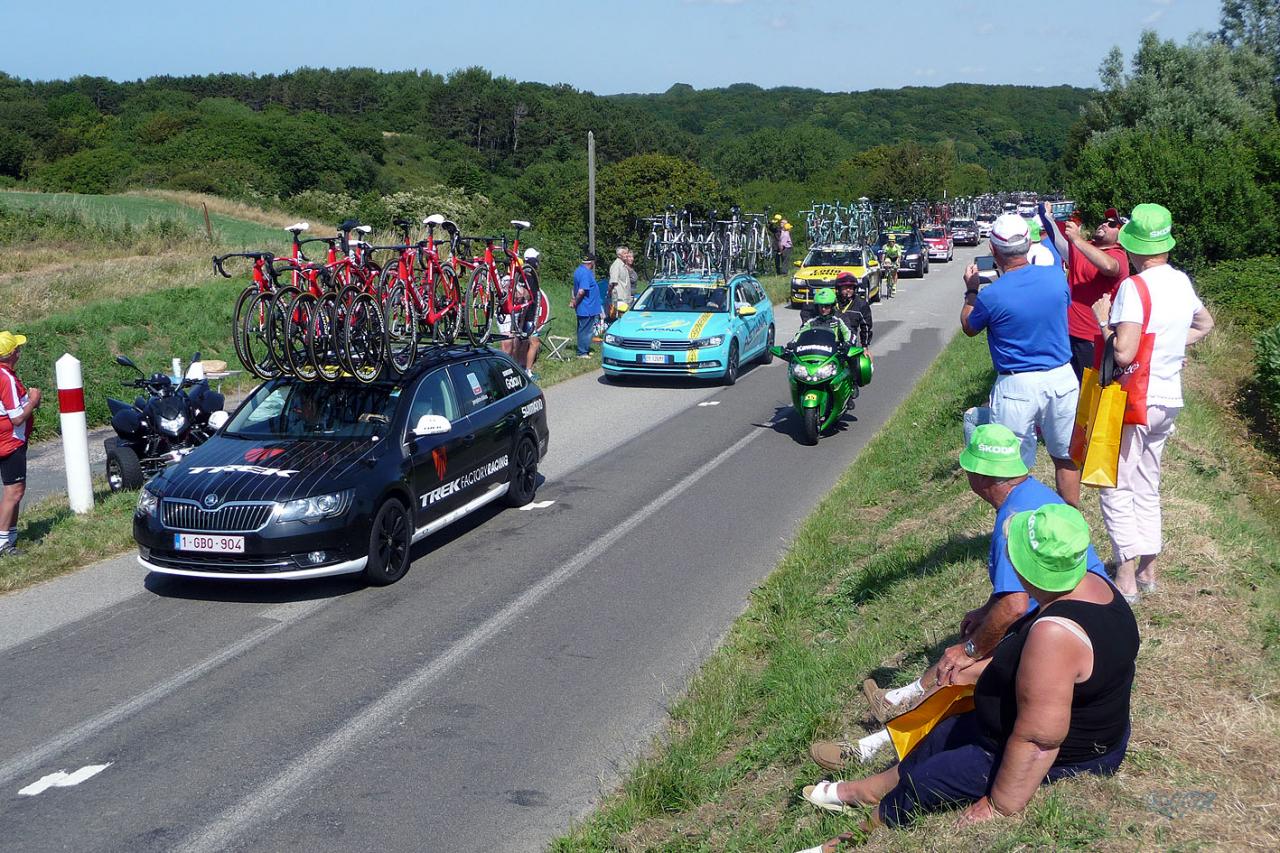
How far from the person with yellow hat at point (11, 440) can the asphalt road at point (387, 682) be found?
0.77 meters

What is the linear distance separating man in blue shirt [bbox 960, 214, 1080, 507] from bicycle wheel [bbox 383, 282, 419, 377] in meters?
5.26

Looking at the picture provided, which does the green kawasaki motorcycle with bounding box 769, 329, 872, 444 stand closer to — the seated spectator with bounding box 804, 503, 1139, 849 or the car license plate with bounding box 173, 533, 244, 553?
the car license plate with bounding box 173, 533, 244, 553

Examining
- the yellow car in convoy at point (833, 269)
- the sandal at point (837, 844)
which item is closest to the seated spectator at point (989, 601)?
the sandal at point (837, 844)

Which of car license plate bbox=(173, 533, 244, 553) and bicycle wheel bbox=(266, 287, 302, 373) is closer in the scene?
car license plate bbox=(173, 533, 244, 553)

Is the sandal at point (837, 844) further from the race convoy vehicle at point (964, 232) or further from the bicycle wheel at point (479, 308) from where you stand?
the race convoy vehicle at point (964, 232)

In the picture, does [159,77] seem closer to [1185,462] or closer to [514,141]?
[514,141]

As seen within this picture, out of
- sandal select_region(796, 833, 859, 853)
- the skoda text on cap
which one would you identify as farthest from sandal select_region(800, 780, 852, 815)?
the skoda text on cap

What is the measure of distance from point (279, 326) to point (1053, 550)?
279 inches

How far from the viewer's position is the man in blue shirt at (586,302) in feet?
68.1

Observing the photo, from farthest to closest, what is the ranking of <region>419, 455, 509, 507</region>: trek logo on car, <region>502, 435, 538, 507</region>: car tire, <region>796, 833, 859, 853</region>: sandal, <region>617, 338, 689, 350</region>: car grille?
1. <region>617, 338, 689, 350</region>: car grille
2. <region>502, 435, 538, 507</region>: car tire
3. <region>419, 455, 509, 507</region>: trek logo on car
4. <region>796, 833, 859, 853</region>: sandal

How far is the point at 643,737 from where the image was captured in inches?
254

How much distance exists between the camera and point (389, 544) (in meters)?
9.01

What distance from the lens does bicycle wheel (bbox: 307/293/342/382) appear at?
9.66m

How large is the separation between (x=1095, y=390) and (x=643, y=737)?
10.1 ft
